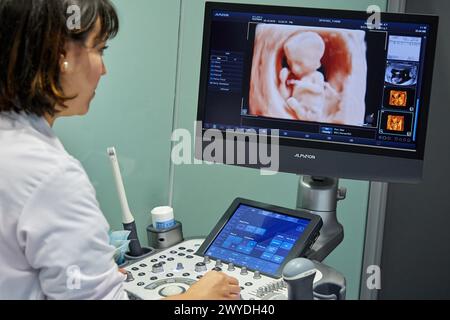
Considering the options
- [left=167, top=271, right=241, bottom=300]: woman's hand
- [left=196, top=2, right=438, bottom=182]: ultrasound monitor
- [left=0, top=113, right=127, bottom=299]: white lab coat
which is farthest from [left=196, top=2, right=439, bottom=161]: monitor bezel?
[left=0, top=113, right=127, bottom=299]: white lab coat

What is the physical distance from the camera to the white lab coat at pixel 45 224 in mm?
784

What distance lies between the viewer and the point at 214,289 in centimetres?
99

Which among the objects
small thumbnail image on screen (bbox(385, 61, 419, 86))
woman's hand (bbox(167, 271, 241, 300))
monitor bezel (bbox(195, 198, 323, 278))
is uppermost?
small thumbnail image on screen (bbox(385, 61, 419, 86))

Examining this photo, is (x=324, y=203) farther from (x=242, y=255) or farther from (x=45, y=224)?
(x=45, y=224)

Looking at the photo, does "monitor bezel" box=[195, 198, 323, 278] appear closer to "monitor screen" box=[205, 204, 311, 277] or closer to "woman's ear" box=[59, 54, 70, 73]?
"monitor screen" box=[205, 204, 311, 277]

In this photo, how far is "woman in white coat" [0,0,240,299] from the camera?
2.59 ft

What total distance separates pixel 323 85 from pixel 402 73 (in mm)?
172

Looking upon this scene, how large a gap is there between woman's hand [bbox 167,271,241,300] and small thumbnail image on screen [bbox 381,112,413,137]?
493 mm

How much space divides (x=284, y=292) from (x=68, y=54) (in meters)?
0.60

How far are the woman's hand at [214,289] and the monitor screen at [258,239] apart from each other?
0.14 metres

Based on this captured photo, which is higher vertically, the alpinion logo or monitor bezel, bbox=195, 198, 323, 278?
the alpinion logo

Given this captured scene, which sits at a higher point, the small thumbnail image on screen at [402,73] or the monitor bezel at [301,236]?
the small thumbnail image on screen at [402,73]

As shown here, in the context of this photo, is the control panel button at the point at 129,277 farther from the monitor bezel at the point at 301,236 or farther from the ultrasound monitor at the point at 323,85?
the ultrasound monitor at the point at 323,85

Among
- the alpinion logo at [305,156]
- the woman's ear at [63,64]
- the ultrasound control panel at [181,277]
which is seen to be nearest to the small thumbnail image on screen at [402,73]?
the alpinion logo at [305,156]
